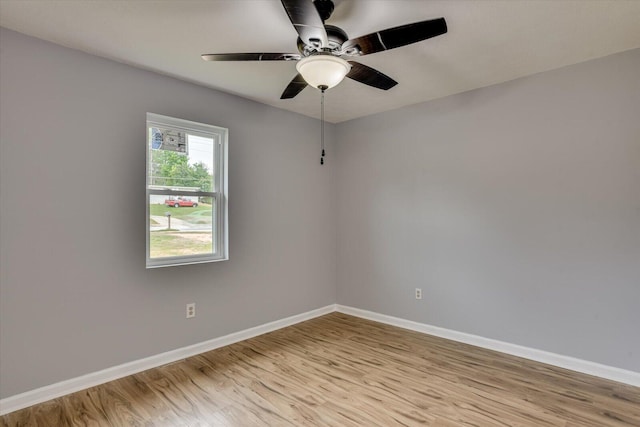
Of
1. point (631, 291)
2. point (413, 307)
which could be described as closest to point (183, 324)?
point (413, 307)

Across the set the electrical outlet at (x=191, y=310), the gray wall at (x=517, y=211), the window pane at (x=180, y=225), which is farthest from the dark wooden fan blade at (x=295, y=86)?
the electrical outlet at (x=191, y=310)

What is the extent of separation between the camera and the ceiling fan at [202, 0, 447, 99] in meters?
1.61

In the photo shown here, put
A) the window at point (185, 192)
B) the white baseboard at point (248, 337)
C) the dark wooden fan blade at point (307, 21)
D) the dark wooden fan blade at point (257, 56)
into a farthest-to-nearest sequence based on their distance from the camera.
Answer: the window at point (185, 192) < the white baseboard at point (248, 337) < the dark wooden fan blade at point (257, 56) < the dark wooden fan blade at point (307, 21)

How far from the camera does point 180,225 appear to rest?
123 inches

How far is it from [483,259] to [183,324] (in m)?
2.90

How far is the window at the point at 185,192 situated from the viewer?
2947 millimetres

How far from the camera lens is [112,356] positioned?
2.61 meters

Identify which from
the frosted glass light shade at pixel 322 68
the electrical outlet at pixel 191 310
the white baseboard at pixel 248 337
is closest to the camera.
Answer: the frosted glass light shade at pixel 322 68

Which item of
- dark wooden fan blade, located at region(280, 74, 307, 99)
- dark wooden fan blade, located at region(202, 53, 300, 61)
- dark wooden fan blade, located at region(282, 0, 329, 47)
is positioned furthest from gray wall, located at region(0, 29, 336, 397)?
dark wooden fan blade, located at region(282, 0, 329, 47)

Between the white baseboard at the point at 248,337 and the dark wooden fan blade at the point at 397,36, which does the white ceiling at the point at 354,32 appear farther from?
the white baseboard at the point at 248,337

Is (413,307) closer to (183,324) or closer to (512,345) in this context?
(512,345)

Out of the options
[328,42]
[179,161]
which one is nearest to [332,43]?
[328,42]

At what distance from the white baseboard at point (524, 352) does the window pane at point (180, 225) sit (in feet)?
7.16

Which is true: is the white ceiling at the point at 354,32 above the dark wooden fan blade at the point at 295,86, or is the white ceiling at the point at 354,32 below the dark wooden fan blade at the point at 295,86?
above
